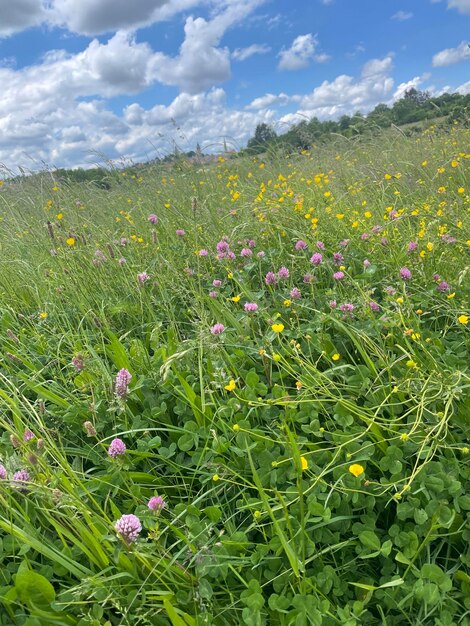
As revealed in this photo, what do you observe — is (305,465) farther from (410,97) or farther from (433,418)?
(410,97)

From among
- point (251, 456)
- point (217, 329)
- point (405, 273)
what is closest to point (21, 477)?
point (251, 456)

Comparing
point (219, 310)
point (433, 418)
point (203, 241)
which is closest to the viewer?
point (433, 418)

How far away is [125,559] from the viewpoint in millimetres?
1086

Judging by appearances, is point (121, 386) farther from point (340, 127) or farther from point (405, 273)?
point (340, 127)

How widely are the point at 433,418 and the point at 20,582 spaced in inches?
48.1

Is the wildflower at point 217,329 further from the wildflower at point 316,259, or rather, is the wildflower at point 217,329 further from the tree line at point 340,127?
the tree line at point 340,127

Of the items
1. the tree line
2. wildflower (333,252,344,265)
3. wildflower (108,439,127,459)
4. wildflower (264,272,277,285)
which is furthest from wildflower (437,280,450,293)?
the tree line

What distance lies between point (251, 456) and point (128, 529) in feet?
1.46

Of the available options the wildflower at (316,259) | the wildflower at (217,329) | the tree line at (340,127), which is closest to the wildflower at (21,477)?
the wildflower at (217,329)

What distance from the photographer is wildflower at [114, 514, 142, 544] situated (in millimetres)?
1044

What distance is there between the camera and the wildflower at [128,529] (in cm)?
104

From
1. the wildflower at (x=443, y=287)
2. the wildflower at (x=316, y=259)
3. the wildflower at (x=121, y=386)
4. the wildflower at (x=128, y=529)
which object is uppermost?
the wildflower at (x=316, y=259)

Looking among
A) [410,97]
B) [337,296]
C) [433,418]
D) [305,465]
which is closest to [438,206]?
[337,296]

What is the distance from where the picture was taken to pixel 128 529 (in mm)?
1050
